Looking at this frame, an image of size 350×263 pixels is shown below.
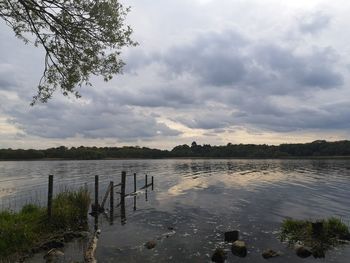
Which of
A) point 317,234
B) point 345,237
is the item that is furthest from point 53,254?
point 345,237

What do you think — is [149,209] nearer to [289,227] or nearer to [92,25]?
[289,227]

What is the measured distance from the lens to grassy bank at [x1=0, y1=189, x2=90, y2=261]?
19.4 m

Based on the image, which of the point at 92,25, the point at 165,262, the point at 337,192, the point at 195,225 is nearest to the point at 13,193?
the point at 195,225

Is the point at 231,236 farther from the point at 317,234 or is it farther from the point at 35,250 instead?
the point at 35,250

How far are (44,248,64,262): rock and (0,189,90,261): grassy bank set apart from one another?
43.1 inches

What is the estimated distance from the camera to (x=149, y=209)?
37781 millimetres

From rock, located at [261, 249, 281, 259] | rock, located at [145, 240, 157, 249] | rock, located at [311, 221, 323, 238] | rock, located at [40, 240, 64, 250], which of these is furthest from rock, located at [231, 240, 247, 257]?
rock, located at [40, 240, 64, 250]

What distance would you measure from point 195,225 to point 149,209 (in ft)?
33.7

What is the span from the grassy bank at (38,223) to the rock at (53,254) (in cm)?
110

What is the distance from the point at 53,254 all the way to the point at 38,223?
13.4 ft

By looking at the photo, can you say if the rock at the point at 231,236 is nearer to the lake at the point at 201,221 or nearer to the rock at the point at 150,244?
the lake at the point at 201,221

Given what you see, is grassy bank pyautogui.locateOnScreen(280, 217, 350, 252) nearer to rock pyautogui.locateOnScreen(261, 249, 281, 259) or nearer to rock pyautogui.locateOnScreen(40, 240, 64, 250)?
rock pyautogui.locateOnScreen(261, 249, 281, 259)

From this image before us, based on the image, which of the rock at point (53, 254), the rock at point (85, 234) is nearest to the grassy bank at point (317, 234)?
the rock at point (85, 234)

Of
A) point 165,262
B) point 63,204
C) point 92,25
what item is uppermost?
point 92,25
